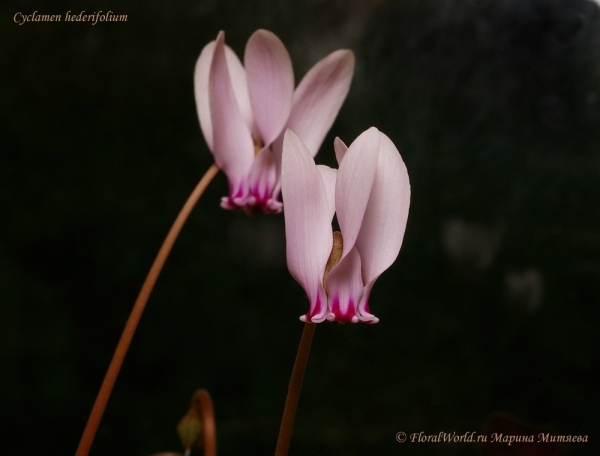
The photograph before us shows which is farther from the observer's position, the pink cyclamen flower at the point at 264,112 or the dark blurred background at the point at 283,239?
the dark blurred background at the point at 283,239

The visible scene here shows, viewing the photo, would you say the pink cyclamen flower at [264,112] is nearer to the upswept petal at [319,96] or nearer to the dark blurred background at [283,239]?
the upswept petal at [319,96]

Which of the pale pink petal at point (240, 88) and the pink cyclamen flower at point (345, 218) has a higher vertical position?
the pale pink petal at point (240, 88)

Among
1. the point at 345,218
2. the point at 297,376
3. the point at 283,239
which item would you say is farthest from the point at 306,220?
the point at 283,239

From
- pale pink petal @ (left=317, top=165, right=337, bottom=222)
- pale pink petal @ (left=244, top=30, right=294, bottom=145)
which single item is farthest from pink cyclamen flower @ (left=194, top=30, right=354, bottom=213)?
pale pink petal @ (left=317, top=165, right=337, bottom=222)

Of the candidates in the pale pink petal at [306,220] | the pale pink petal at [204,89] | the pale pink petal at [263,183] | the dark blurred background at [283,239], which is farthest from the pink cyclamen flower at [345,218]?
the dark blurred background at [283,239]

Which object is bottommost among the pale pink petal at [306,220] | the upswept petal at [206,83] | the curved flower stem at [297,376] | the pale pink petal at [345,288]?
the curved flower stem at [297,376]

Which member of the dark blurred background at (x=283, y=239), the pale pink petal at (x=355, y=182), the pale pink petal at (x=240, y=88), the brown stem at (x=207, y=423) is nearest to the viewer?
the pale pink petal at (x=355, y=182)
